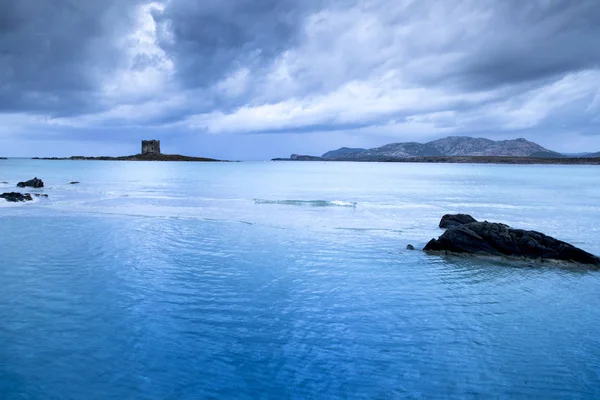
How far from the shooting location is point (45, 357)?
930 centimetres

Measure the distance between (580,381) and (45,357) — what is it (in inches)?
448

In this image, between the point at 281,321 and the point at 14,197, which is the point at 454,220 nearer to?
the point at 281,321

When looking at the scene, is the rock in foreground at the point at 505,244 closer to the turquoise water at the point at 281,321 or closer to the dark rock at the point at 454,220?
the turquoise water at the point at 281,321

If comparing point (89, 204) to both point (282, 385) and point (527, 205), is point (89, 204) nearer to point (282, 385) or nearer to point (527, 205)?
point (282, 385)

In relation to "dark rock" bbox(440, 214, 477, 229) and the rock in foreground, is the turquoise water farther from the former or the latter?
"dark rock" bbox(440, 214, 477, 229)

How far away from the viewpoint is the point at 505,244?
65.7 feet

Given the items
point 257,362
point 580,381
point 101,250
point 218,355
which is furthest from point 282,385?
point 101,250

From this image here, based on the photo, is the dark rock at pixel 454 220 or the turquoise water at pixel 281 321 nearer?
the turquoise water at pixel 281 321

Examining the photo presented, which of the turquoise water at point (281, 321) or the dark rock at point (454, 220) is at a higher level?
the dark rock at point (454, 220)

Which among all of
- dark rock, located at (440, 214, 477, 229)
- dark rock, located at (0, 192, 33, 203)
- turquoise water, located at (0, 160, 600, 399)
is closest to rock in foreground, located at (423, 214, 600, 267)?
turquoise water, located at (0, 160, 600, 399)

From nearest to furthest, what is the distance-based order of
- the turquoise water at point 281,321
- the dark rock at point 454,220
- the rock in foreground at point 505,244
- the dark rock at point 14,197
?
the turquoise water at point 281,321
the rock in foreground at point 505,244
the dark rock at point 454,220
the dark rock at point 14,197

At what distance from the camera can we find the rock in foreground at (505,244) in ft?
62.6

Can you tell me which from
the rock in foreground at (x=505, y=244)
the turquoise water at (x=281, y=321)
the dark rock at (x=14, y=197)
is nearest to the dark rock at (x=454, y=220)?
the turquoise water at (x=281, y=321)

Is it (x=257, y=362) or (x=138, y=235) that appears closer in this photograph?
(x=257, y=362)
